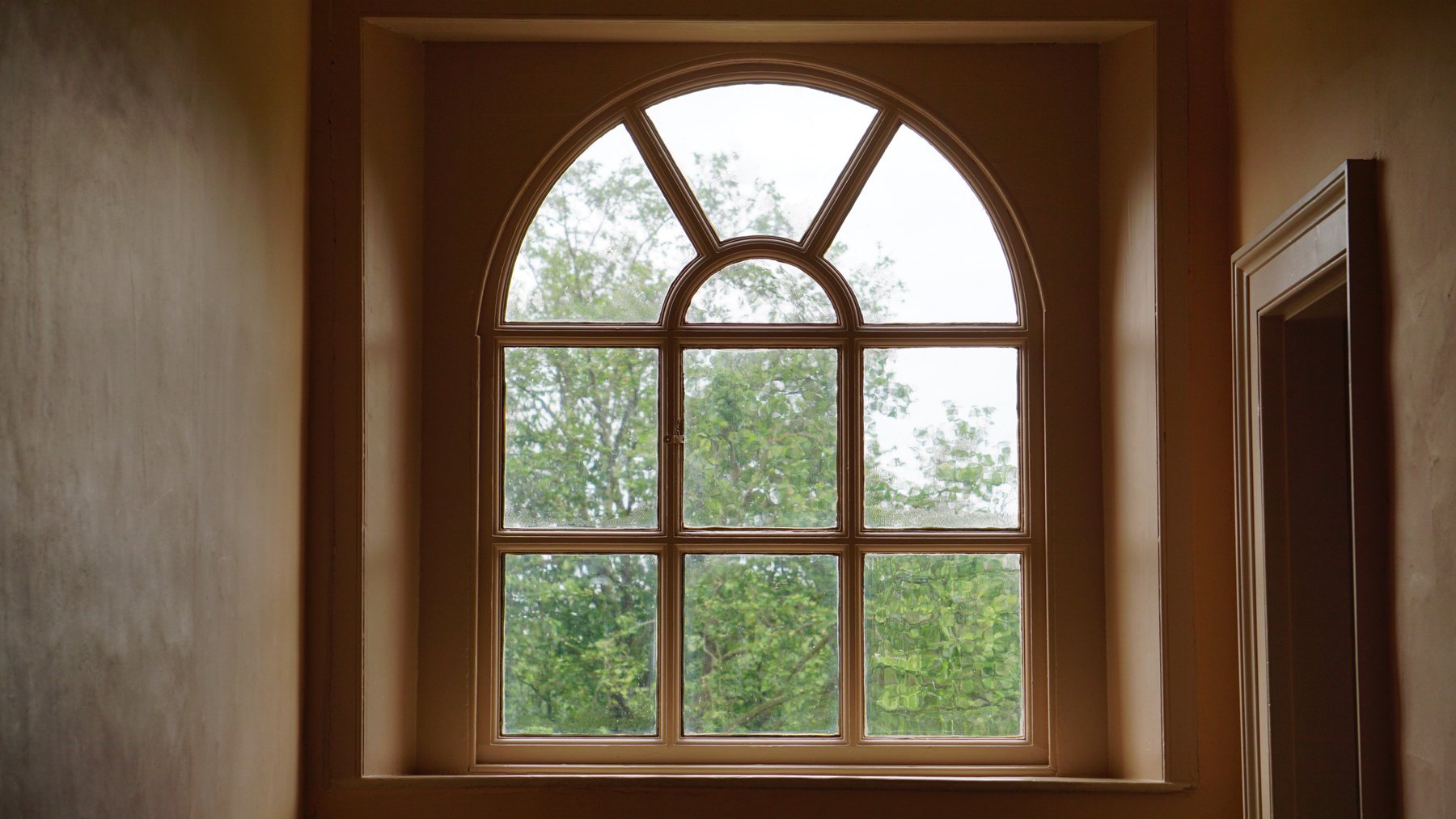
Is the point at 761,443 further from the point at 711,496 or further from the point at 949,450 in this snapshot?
the point at 949,450

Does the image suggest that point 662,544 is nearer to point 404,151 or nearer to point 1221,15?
point 404,151

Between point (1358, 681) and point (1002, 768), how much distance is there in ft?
4.31

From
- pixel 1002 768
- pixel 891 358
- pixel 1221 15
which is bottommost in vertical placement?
pixel 1002 768

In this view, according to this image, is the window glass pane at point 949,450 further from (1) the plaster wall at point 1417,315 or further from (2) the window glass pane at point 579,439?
(1) the plaster wall at point 1417,315

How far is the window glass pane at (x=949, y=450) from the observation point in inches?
124

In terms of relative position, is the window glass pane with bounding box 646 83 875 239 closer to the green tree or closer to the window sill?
the green tree

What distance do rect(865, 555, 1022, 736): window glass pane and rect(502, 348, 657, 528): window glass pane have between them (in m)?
0.69

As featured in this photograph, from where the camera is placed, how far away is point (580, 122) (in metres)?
3.19

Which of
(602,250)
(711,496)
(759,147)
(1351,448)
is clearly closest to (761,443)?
(711,496)

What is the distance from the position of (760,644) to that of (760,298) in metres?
0.93

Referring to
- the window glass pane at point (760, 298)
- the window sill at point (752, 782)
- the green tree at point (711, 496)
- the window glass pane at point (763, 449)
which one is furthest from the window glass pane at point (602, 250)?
the window sill at point (752, 782)

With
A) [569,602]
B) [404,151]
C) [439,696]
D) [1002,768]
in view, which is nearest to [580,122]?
[404,151]

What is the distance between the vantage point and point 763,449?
3.19 m

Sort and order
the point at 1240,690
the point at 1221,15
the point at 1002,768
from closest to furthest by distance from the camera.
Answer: the point at 1240,690 → the point at 1221,15 → the point at 1002,768
